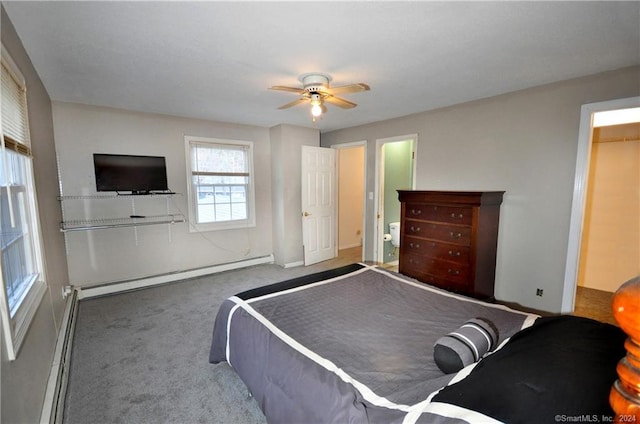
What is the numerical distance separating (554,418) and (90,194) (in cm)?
457

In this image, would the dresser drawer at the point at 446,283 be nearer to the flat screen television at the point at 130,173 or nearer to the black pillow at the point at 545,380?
the black pillow at the point at 545,380

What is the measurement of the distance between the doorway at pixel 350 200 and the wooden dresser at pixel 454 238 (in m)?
2.45

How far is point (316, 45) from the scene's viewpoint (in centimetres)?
201

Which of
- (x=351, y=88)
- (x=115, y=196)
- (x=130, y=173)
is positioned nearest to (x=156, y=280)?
(x=115, y=196)

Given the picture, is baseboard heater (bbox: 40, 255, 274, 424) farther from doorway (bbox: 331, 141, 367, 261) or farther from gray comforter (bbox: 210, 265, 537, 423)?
doorway (bbox: 331, 141, 367, 261)

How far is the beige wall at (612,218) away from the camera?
130 inches

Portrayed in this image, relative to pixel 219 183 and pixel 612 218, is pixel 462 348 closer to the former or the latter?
pixel 612 218

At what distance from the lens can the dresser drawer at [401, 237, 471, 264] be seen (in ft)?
9.88

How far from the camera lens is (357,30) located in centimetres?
182

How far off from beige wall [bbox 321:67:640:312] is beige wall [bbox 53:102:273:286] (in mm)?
3184

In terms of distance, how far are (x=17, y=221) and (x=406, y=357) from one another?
248 centimetres

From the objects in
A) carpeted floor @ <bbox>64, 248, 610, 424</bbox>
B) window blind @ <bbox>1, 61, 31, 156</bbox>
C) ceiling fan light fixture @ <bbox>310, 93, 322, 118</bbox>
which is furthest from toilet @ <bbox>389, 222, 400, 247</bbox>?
window blind @ <bbox>1, 61, 31, 156</bbox>

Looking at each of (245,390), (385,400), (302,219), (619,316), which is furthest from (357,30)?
(302,219)

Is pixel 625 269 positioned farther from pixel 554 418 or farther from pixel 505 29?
pixel 554 418
